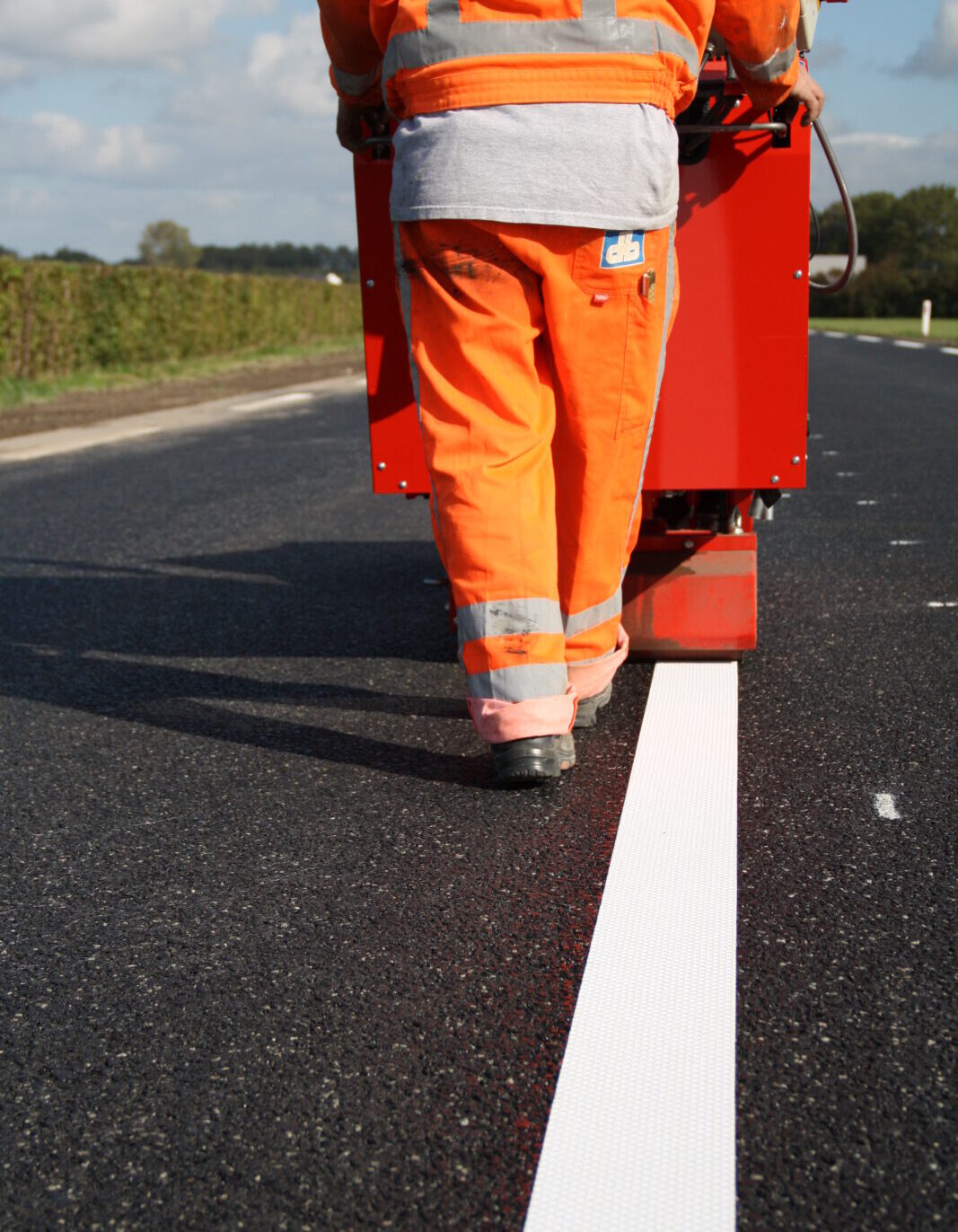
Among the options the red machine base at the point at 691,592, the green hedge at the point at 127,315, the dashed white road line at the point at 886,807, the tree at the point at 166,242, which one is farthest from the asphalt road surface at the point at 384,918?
the tree at the point at 166,242

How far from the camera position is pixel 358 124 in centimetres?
330

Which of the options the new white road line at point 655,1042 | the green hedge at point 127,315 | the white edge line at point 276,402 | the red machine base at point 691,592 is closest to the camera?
the new white road line at point 655,1042

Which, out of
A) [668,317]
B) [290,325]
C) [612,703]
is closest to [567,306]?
[668,317]

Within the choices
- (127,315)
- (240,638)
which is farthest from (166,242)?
(240,638)

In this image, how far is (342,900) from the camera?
2408 mm

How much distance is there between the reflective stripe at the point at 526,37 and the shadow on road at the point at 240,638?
1.44 metres

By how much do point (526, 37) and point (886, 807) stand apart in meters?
1.60

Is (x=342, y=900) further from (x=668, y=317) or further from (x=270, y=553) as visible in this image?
(x=270, y=553)

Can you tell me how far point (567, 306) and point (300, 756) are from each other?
3.91 feet

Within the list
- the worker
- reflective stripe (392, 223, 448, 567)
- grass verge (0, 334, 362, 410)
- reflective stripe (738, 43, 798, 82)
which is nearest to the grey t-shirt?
the worker

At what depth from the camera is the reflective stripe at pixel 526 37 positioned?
2.63 metres

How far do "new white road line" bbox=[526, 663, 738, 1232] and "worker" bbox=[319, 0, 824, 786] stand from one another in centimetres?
37

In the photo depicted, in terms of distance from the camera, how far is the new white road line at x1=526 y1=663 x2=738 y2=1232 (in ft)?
5.18

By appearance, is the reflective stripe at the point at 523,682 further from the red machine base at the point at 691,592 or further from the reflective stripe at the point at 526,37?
the reflective stripe at the point at 526,37
